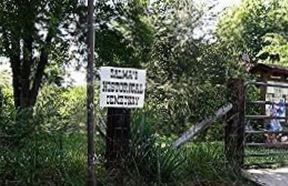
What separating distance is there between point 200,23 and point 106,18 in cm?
665

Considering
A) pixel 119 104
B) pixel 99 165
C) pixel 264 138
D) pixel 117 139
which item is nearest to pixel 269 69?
pixel 264 138

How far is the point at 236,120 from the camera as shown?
833 cm

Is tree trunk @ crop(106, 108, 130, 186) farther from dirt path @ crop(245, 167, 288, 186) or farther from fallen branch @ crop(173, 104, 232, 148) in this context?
dirt path @ crop(245, 167, 288, 186)

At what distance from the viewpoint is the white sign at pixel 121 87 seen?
6441mm

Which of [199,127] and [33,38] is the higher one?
[33,38]

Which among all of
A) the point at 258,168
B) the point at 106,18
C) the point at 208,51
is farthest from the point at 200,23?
the point at 106,18

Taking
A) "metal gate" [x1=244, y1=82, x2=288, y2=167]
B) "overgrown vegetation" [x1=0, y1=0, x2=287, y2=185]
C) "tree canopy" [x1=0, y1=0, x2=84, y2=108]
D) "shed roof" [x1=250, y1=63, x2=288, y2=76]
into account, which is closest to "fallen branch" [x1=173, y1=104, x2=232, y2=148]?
"overgrown vegetation" [x1=0, y1=0, x2=287, y2=185]

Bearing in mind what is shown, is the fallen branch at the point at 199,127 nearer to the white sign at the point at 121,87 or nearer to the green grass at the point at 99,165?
the green grass at the point at 99,165

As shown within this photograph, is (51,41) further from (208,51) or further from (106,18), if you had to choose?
(208,51)

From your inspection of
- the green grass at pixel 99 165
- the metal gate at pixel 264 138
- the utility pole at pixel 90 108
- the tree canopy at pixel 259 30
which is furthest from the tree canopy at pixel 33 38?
the utility pole at pixel 90 108

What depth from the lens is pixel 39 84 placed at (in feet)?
54.1

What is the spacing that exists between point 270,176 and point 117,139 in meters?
2.66

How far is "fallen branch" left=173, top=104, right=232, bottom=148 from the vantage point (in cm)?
769

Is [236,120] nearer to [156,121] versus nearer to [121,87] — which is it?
[156,121]
